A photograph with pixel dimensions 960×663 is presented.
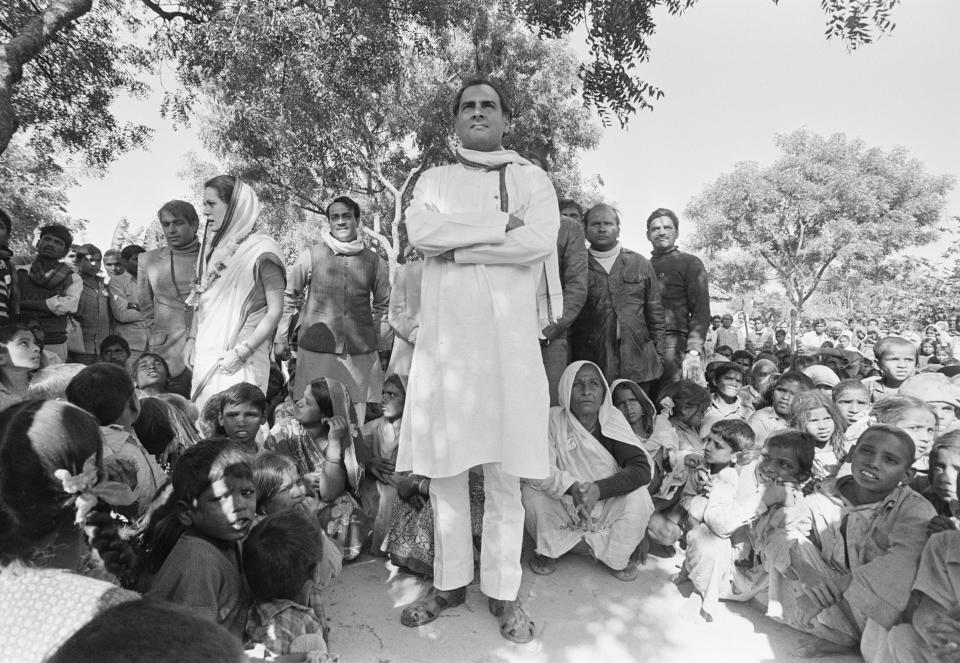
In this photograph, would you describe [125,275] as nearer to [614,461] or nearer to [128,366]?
[128,366]

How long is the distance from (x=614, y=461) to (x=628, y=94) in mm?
3274

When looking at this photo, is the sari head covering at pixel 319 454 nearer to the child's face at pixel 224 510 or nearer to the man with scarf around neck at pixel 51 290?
the child's face at pixel 224 510

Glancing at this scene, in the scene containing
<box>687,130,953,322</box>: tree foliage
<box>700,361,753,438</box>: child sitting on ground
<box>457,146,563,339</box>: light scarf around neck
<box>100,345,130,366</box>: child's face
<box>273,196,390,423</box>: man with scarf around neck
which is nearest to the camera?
<box>457,146,563,339</box>: light scarf around neck

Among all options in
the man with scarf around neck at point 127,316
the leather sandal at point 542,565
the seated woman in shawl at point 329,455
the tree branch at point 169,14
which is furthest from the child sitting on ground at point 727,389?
the tree branch at point 169,14

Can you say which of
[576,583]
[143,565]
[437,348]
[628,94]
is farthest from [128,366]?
[628,94]

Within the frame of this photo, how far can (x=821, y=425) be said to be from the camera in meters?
3.32

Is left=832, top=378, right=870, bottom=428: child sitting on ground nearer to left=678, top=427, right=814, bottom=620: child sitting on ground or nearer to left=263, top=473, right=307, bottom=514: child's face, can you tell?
left=678, top=427, right=814, bottom=620: child sitting on ground

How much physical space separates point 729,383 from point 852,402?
806 mm

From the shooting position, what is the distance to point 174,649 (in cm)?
78

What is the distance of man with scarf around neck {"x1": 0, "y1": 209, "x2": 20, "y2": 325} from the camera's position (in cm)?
396

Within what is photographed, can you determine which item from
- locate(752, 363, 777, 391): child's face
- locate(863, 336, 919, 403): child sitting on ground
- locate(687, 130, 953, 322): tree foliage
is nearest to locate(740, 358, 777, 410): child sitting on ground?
locate(752, 363, 777, 391): child's face

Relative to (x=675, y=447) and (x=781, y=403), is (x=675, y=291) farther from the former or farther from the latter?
(x=675, y=447)

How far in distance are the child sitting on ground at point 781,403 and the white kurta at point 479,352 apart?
7.17 ft

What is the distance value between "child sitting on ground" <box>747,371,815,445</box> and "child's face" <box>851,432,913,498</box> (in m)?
1.49
